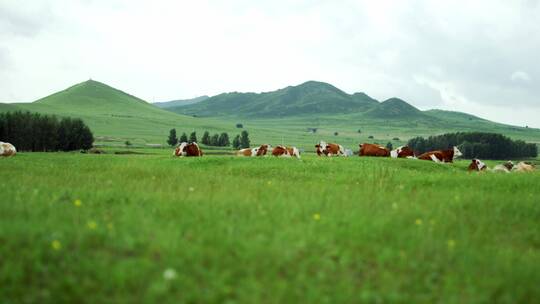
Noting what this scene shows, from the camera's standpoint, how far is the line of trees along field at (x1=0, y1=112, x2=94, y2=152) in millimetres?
91500

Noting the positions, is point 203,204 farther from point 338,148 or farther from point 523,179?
point 338,148

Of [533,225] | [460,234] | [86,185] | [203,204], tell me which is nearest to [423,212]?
[460,234]

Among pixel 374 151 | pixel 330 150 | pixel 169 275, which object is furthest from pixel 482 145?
pixel 169 275

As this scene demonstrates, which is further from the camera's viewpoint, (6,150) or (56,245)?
(6,150)

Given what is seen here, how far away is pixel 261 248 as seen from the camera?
7.48m

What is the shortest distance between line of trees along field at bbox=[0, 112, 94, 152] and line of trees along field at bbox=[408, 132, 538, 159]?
394 ft

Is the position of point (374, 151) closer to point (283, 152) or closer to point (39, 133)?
point (283, 152)

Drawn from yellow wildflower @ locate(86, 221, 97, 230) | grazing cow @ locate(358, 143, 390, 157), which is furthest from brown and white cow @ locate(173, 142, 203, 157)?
yellow wildflower @ locate(86, 221, 97, 230)

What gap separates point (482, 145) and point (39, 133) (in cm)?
13798

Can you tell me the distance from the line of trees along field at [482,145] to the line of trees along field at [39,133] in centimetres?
12024

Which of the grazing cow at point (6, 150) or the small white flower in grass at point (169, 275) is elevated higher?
the grazing cow at point (6, 150)

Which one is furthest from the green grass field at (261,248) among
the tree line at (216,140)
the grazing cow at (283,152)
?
the tree line at (216,140)

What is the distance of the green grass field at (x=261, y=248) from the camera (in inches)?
250

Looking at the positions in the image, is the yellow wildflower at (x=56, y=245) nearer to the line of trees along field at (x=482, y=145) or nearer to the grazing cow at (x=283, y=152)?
the grazing cow at (x=283, y=152)
